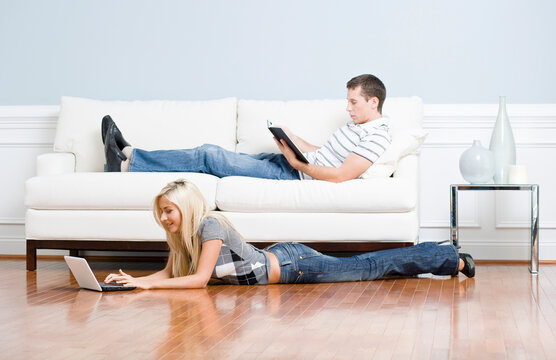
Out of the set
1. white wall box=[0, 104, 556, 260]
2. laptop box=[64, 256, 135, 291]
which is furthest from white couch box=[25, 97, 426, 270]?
laptop box=[64, 256, 135, 291]

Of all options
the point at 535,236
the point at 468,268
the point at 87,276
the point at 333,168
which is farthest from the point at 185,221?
the point at 535,236

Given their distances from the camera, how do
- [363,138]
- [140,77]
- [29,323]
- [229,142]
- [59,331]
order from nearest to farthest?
[59,331]
[29,323]
[363,138]
[229,142]
[140,77]

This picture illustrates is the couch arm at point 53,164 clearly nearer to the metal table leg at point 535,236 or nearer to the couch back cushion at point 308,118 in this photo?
the couch back cushion at point 308,118

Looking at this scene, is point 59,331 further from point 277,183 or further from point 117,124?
point 117,124

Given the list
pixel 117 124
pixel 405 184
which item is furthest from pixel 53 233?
pixel 405 184

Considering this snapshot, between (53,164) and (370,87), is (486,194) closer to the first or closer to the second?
(370,87)

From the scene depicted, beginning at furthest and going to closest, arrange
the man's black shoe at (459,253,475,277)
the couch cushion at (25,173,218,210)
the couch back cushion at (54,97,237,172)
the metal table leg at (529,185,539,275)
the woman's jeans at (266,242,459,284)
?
the couch back cushion at (54,97,237,172) < the metal table leg at (529,185,539,275) < the couch cushion at (25,173,218,210) < the man's black shoe at (459,253,475,277) < the woman's jeans at (266,242,459,284)

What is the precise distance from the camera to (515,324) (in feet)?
7.18

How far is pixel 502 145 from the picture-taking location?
3893 millimetres

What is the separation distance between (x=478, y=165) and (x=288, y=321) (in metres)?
1.83

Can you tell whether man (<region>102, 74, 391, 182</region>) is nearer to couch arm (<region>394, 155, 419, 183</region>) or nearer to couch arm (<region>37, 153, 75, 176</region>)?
couch arm (<region>394, 155, 419, 183</region>)

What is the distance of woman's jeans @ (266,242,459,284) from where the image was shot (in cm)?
297

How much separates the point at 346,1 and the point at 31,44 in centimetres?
197

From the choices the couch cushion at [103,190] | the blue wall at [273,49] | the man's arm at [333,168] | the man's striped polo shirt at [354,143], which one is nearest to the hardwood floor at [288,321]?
the couch cushion at [103,190]
